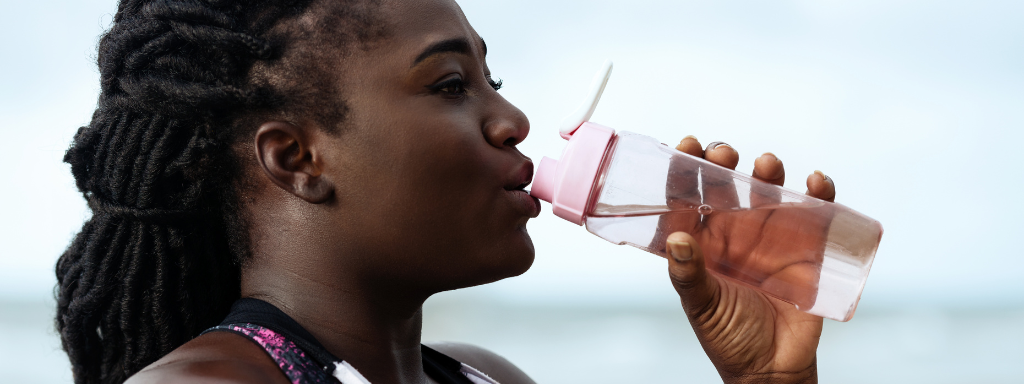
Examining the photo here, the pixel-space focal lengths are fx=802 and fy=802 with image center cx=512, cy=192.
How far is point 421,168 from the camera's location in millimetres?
1014

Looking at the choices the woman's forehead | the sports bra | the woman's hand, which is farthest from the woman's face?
the woman's hand

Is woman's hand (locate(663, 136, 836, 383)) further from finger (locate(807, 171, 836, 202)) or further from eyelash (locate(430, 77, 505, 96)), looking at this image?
eyelash (locate(430, 77, 505, 96))

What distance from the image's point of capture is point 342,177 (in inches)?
40.3

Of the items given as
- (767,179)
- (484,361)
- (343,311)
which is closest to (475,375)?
(484,361)

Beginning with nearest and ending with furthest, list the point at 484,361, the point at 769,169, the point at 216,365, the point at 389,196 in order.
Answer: the point at 216,365 → the point at 389,196 → the point at 769,169 → the point at 484,361

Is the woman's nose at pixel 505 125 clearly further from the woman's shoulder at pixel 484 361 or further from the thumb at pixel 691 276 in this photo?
the woman's shoulder at pixel 484 361

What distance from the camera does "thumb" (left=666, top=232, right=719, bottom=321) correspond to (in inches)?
42.0

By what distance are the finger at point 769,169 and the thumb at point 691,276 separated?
17cm

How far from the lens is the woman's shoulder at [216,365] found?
0.87 metres

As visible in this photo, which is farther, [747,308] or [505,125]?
[747,308]

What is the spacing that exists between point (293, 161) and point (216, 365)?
0.27 meters

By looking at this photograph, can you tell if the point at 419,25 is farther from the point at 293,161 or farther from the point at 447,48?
the point at 293,161

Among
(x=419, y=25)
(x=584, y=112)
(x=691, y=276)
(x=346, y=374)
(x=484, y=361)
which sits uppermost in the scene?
(x=419, y=25)

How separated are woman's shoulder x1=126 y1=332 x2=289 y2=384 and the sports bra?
0.4 inches
